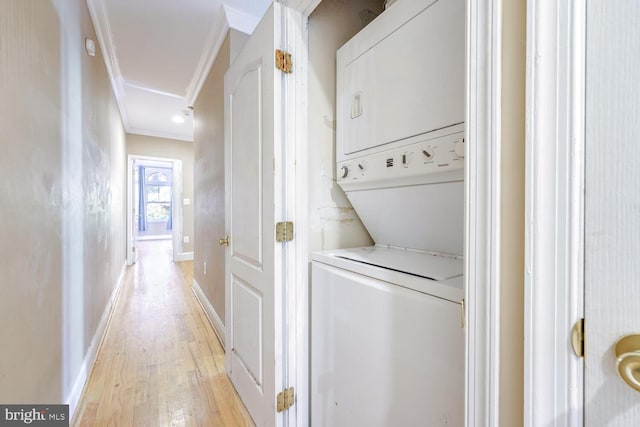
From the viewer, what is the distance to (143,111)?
413cm

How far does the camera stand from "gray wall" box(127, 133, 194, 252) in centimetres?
503

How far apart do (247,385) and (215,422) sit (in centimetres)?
23

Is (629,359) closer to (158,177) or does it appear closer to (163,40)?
(163,40)

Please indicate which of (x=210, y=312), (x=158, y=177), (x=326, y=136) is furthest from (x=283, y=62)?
(x=158, y=177)

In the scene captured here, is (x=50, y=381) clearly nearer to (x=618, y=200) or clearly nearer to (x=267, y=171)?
(x=267, y=171)

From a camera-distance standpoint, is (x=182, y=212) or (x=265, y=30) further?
(x=182, y=212)

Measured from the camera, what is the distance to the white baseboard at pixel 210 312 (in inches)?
90.4

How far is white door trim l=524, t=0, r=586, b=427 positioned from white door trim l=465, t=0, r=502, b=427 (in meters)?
0.05

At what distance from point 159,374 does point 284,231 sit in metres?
1.52

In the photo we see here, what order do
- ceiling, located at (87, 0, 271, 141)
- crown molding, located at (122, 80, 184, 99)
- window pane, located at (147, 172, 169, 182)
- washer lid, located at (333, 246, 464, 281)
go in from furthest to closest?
window pane, located at (147, 172, 169, 182) → crown molding, located at (122, 80, 184, 99) → ceiling, located at (87, 0, 271, 141) → washer lid, located at (333, 246, 464, 281)

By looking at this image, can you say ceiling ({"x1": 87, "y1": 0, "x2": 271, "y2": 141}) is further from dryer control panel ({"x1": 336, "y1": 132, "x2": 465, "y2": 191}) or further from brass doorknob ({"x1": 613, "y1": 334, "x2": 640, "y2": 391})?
brass doorknob ({"x1": 613, "y1": 334, "x2": 640, "y2": 391})

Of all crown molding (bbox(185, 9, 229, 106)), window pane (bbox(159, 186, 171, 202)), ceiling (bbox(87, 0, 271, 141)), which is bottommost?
window pane (bbox(159, 186, 171, 202))

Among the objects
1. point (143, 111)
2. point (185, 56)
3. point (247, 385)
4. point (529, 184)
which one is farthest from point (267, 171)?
point (143, 111)

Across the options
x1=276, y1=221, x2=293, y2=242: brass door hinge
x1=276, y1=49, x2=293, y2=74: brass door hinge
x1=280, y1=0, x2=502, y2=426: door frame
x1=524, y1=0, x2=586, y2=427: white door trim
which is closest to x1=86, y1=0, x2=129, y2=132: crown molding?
x1=276, y1=49, x2=293, y2=74: brass door hinge
